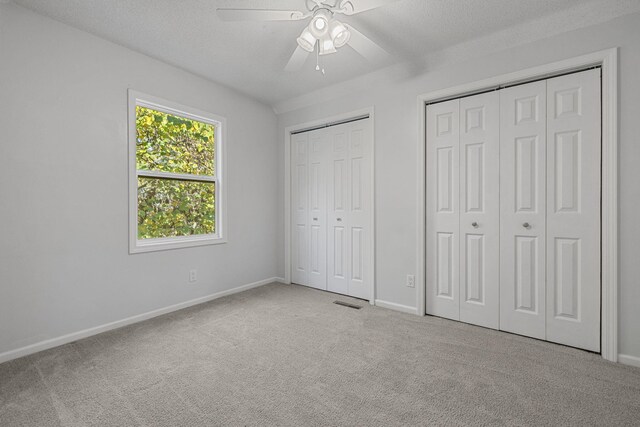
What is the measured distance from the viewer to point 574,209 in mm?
2240

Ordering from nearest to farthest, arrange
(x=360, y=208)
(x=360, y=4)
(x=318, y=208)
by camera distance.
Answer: (x=360, y=4) → (x=360, y=208) → (x=318, y=208)

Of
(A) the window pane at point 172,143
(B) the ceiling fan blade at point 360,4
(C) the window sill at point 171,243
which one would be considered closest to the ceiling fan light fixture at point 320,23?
(B) the ceiling fan blade at point 360,4

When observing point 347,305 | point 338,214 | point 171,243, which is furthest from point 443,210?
point 171,243

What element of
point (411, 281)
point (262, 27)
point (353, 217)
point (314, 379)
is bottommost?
point (314, 379)

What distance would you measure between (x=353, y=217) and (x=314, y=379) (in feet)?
6.53

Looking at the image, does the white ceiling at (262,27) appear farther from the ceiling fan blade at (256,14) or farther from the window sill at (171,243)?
the window sill at (171,243)

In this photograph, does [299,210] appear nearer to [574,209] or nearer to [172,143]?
[172,143]

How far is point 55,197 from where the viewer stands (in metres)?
2.29

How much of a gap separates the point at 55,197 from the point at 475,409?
320cm

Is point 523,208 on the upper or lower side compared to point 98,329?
upper

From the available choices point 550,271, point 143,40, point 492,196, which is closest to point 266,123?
point 143,40

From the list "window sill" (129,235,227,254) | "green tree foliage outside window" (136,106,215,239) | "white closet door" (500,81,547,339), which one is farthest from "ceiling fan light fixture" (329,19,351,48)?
Answer: "window sill" (129,235,227,254)

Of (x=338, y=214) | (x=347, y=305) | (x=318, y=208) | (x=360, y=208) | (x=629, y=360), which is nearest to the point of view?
(x=629, y=360)

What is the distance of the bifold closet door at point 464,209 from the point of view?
259cm
